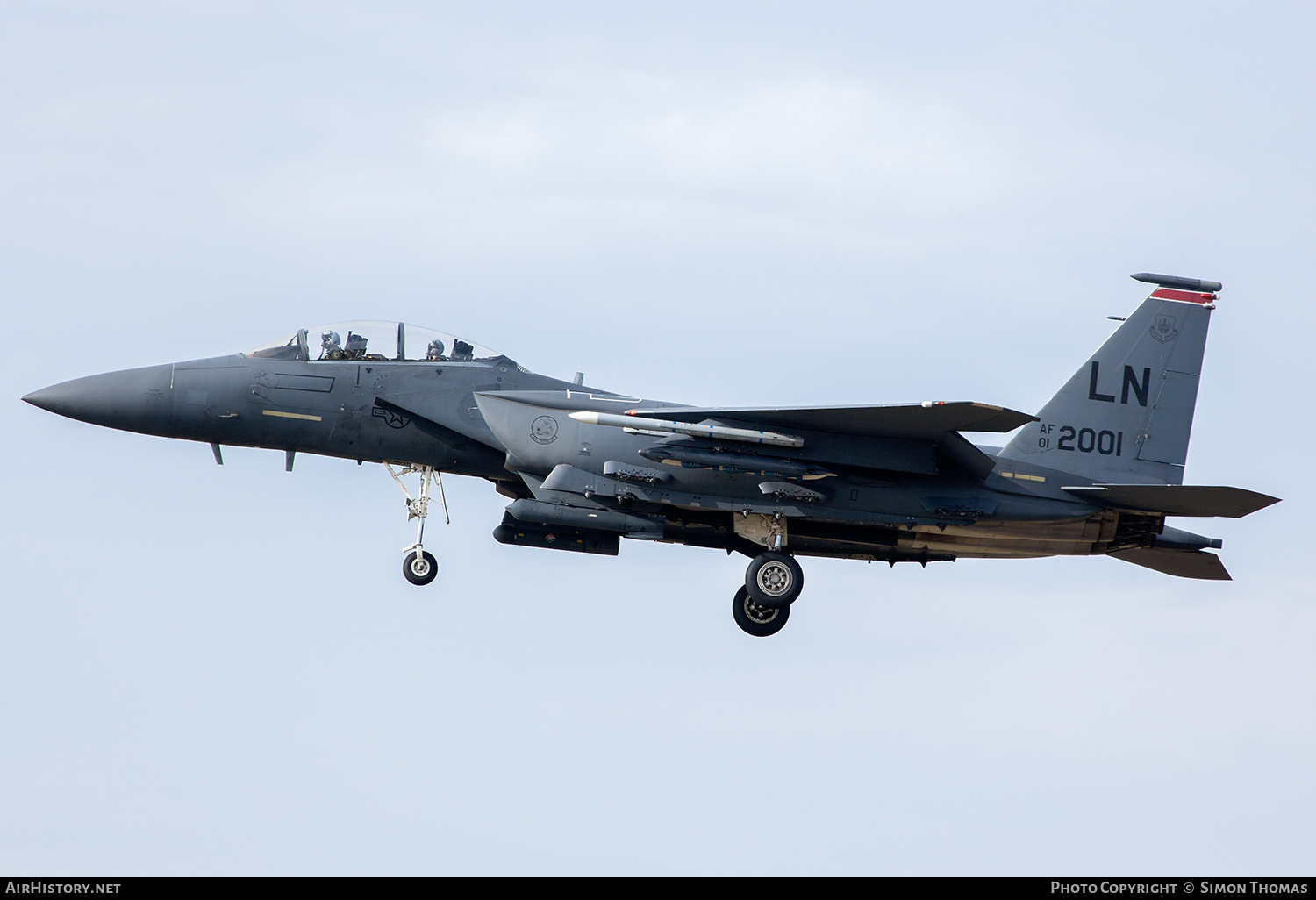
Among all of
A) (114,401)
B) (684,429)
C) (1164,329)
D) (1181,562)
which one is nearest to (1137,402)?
(1164,329)

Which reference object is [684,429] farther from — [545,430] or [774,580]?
[774,580]

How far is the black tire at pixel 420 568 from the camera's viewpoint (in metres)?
18.8

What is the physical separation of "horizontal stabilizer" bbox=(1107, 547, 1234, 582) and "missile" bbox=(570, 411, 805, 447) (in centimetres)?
563

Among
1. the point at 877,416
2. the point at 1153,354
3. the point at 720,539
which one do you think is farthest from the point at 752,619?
the point at 1153,354

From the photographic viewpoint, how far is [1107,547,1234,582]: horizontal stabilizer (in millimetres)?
20500

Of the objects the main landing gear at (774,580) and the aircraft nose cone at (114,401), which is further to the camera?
the main landing gear at (774,580)

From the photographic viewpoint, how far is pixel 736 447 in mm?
18203

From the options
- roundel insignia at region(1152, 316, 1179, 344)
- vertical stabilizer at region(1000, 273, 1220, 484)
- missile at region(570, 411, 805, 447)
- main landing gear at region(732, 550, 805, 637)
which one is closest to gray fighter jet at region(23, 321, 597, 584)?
missile at region(570, 411, 805, 447)

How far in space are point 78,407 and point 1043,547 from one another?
498 inches

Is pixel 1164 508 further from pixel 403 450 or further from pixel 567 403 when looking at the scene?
pixel 403 450

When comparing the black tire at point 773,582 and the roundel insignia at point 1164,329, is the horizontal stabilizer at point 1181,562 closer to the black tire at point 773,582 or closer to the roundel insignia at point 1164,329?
the roundel insignia at point 1164,329

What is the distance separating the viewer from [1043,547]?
20.0m

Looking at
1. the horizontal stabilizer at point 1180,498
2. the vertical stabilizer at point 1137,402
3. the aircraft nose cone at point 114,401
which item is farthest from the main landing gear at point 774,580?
the aircraft nose cone at point 114,401

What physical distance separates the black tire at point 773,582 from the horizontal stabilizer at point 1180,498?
3.87m
